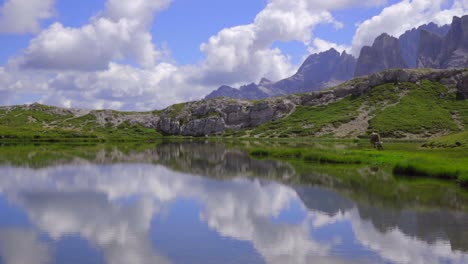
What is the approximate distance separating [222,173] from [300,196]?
861 inches

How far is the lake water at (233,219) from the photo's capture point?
79.5ft

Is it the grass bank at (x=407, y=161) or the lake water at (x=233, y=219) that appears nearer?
the lake water at (x=233, y=219)

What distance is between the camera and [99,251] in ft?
80.8

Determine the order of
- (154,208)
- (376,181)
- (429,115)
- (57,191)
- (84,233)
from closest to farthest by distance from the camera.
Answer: (84,233)
(154,208)
(57,191)
(376,181)
(429,115)

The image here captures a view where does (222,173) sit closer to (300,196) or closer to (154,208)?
(300,196)

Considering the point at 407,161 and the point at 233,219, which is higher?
the point at 407,161

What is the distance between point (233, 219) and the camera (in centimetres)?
3328

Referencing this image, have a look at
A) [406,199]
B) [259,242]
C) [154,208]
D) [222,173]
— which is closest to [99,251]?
[259,242]

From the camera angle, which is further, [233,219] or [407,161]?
[407,161]

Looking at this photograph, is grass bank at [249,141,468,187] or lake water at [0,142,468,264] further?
grass bank at [249,141,468,187]

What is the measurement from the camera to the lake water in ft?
79.5

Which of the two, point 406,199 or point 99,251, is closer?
point 99,251

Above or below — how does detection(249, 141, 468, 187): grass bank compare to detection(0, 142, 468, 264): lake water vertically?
above

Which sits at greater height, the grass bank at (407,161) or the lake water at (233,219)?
the grass bank at (407,161)
